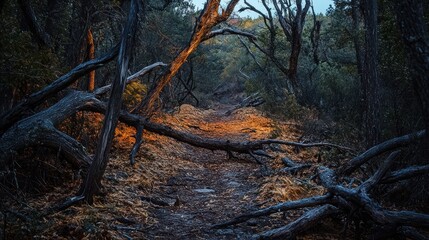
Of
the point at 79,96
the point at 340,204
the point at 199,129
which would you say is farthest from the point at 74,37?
the point at 340,204

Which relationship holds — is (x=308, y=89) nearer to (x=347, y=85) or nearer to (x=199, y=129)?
(x=347, y=85)

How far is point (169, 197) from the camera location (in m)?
5.91

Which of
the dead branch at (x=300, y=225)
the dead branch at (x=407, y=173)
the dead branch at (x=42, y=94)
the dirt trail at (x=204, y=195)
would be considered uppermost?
the dead branch at (x=42, y=94)

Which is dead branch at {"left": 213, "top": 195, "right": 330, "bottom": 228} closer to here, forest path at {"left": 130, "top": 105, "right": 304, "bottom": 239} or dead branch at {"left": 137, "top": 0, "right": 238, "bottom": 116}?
forest path at {"left": 130, "top": 105, "right": 304, "bottom": 239}

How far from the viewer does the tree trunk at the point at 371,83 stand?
653 cm

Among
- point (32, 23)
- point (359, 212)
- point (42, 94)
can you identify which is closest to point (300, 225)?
point (359, 212)

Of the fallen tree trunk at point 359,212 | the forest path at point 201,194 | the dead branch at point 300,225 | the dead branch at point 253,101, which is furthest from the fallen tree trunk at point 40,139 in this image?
the dead branch at point 253,101

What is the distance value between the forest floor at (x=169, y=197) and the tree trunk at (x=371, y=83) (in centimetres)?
145

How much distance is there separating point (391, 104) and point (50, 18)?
7.88 metres

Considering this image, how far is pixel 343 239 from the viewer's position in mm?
3979

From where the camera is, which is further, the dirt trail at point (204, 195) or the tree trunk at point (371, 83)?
the tree trunk at point (371, 83)

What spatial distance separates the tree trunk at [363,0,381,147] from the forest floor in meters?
1.45

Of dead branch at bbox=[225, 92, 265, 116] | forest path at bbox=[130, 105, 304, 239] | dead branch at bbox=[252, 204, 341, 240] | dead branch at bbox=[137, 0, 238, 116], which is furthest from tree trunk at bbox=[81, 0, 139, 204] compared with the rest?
dead branch at bbox=[225, 92, 265, 116]

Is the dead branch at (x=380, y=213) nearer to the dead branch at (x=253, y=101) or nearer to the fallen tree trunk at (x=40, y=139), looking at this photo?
the fallen tree trunk at (x=40, y=139)
